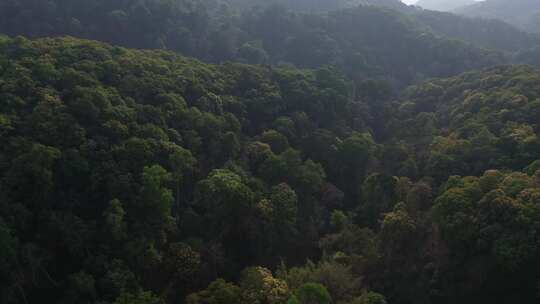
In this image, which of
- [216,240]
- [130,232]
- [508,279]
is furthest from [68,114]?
[508,279]

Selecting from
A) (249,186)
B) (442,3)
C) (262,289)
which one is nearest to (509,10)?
(442,3)

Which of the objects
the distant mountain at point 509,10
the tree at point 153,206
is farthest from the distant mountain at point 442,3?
the tree at point 153,206

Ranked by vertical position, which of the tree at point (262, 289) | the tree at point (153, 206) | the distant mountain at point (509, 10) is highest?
the distant mountain at point (509, 10)

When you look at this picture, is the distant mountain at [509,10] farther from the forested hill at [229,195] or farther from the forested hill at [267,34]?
the forested hill at [229,195]

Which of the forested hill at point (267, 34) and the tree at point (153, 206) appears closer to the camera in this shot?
the tree at point (153, 206)

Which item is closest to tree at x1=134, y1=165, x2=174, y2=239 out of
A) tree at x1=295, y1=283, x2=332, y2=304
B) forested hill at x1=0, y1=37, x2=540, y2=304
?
forested hill at x1=0, y1=37, x2=540, y2=304

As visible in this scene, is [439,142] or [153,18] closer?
[439,142]

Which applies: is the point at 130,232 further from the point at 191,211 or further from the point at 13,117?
the point at 13,117
